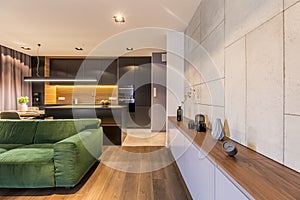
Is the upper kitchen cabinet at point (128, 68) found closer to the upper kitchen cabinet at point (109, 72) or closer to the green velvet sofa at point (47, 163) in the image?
the upper kitchen cabinet at point (109, 72)

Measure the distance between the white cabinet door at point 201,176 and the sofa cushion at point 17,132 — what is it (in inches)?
107

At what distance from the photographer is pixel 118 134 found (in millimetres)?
5379

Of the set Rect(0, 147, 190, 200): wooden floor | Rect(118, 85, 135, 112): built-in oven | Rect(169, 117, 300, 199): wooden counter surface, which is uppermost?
Rect(118, 85, 135, 112): built-in oven

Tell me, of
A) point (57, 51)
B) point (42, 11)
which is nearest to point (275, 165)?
point (42, 11)

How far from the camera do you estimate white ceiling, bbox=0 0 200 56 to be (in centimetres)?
332

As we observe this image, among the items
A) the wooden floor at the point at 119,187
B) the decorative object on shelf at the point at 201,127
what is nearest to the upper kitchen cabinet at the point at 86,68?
the wooden floor at the point at 119,187

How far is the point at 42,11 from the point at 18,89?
404 cm

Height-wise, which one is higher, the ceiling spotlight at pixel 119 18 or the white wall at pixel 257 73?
the ceiling spotlight at pixel 119 18

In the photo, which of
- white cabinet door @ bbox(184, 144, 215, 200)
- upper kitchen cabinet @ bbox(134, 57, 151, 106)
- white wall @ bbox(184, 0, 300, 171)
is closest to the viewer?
white wall @ bbox(184, 0, 300, 171)

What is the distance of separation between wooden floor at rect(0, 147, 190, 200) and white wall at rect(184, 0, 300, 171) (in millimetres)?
1097

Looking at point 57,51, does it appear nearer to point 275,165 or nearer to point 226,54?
point 226,54

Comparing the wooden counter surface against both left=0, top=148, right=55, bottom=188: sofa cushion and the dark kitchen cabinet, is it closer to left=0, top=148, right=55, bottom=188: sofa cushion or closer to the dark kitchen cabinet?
left=0, top=148, right=55, bottom=188: sofa cushion

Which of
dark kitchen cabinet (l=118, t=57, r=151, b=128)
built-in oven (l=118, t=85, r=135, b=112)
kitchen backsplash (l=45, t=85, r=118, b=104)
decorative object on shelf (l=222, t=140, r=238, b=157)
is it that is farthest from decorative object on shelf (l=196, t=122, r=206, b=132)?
kitchen backsplash (l=45, t=85, r=118, b=104)

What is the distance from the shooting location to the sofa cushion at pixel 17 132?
3602 millimetres
